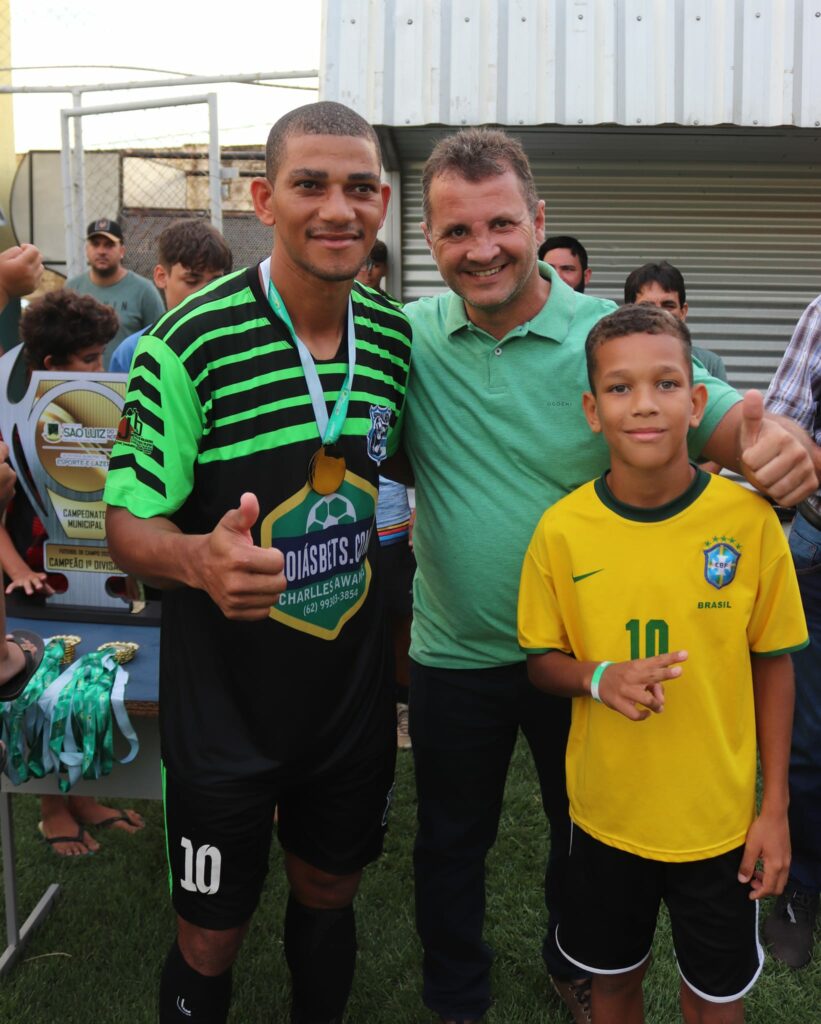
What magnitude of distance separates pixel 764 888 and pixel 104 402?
2075mm

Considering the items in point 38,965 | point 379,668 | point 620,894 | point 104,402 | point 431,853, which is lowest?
point 38,965

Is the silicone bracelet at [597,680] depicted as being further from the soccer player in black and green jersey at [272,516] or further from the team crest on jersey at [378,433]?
the team crest on jersey at [378,433]

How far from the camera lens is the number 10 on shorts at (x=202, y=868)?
2.00 metres

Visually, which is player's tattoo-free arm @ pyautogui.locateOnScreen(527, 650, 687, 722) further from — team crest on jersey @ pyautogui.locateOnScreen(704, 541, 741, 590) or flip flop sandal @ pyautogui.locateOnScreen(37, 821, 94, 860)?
flip flop sandal @ pyautogui.locateOnScreen(37, 821, 94, 860)

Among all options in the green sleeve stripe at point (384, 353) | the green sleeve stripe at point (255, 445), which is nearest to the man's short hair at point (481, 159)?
the green sleeve stripe at point (384, 353)

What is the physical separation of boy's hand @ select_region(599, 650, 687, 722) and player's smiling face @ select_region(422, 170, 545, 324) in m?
0.84

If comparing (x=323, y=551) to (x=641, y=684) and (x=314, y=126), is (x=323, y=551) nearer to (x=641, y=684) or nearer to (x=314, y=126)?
(x=641, y=684)

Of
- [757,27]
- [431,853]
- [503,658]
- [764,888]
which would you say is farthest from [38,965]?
[757,27]

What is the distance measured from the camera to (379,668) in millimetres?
2207

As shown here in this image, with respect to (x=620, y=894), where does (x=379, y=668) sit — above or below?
above

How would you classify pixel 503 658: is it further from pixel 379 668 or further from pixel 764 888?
pixel 764 888

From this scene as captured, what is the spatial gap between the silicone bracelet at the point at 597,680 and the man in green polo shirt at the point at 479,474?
15.8 inches

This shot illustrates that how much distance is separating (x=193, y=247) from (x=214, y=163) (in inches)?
74.6

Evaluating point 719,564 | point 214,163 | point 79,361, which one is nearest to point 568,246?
point 214,163
